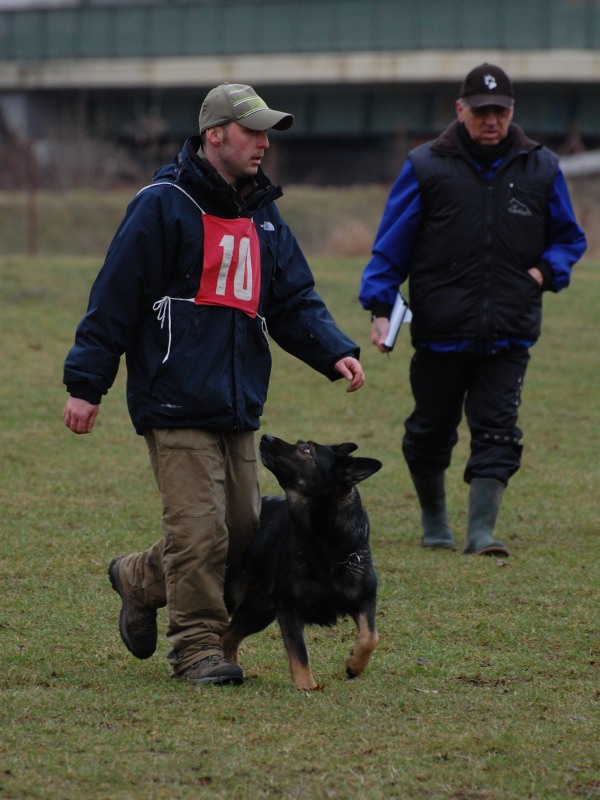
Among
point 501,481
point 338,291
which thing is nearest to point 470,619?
point 501,481

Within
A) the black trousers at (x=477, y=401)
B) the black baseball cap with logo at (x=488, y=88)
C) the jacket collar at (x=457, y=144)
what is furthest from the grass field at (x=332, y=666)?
the black baseball cap with logo at (x=488, y=88)

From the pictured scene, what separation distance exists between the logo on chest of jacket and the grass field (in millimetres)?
1898

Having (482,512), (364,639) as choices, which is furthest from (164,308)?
(482,512)

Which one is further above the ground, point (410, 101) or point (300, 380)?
point (300, 380)

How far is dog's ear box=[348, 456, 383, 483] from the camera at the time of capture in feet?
17.3

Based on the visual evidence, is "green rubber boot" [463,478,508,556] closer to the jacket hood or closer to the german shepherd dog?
the german shepherd dog

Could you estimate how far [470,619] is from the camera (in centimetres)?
631

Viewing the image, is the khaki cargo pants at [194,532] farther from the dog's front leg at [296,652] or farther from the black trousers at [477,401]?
the black trousers at [477,401]

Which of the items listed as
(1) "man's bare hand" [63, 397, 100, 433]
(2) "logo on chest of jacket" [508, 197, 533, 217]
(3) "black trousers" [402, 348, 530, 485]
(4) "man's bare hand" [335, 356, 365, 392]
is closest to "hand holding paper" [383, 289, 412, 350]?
(3) "black trousers" [402, 348, 530, 485]

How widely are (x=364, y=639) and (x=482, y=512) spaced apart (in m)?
2.74

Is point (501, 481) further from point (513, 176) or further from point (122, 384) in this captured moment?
point (122, 384)

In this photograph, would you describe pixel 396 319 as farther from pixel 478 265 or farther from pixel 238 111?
pixel 238 111

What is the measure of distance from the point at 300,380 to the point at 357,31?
27103mm

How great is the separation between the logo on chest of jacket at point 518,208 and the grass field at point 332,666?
1.90 m
